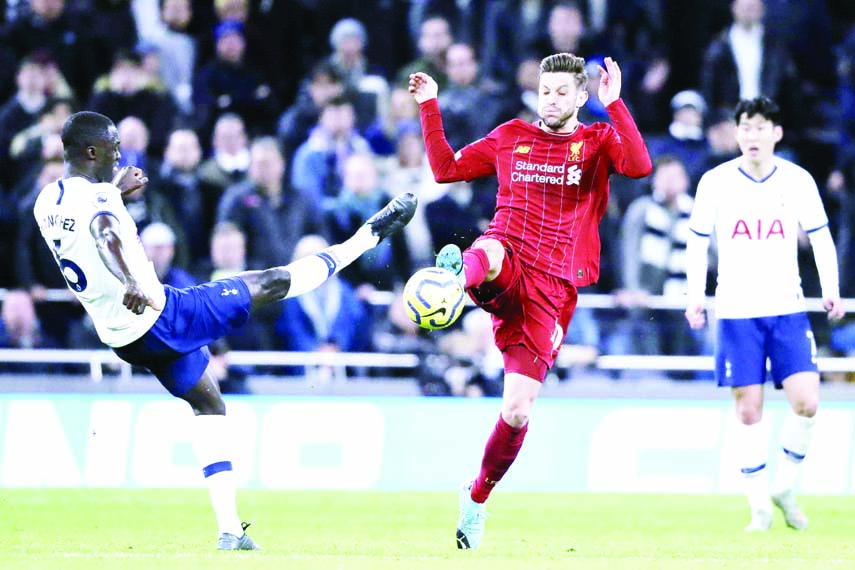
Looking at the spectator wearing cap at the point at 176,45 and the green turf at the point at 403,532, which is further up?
the spectator wearing cap at the point at 176,45

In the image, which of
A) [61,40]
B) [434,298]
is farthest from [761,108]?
[61,40]

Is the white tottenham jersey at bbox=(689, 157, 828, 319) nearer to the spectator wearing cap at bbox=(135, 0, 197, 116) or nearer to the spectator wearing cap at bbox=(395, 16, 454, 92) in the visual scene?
the spectator wearing cap at bbox=(395, 16, 454, 92)

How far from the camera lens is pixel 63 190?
7570 millimetres

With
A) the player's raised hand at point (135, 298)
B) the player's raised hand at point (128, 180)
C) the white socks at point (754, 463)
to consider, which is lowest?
the white socks at point (754, 463)

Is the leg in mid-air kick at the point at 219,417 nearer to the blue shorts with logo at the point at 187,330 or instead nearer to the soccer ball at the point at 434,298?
the blue shorts with logo at the point at 187,330

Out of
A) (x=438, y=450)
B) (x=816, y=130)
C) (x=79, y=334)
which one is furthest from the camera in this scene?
(x=816, y=130)

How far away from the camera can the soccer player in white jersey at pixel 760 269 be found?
9367 mm

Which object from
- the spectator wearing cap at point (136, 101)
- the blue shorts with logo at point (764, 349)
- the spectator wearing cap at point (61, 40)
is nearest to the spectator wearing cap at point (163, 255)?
the spectator wearing cap at point (136, 101)

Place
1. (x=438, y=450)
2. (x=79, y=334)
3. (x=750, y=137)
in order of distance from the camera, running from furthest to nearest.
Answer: (x=79, y=334) < (x=438, y=450) < (x=750, y=137)

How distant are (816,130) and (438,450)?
588 cm

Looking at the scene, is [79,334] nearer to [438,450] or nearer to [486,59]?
[438,450]

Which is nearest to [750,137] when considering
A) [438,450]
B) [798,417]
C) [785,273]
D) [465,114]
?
[785,273]

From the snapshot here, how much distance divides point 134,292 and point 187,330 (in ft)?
2.21

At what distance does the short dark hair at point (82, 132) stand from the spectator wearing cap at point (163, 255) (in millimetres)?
4925
